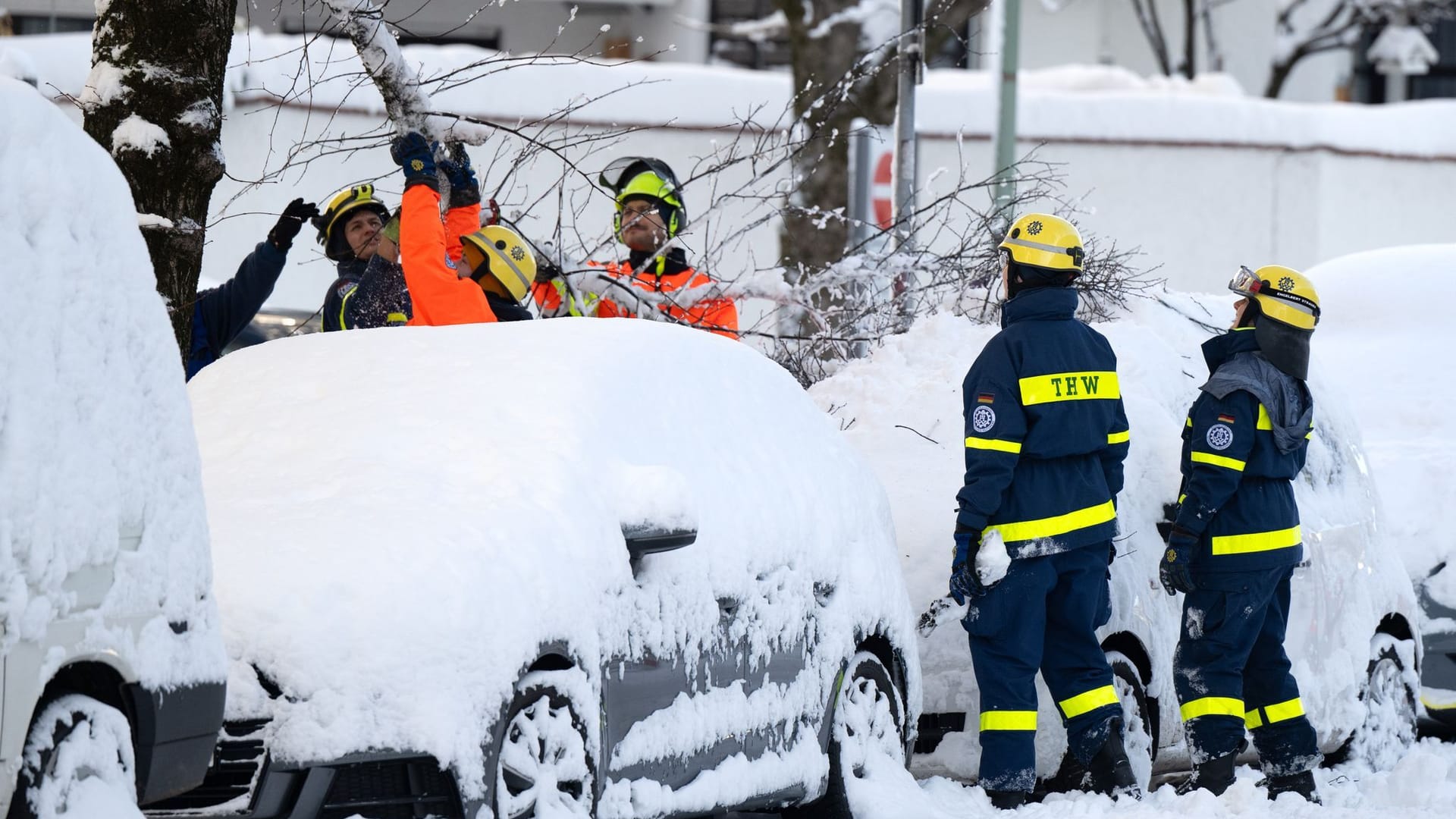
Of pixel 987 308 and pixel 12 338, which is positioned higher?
pixel 12 338

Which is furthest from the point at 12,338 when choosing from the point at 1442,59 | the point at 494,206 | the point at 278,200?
the point at 1442,59

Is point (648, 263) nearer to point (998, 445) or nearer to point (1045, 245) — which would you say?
point (1045, 245)

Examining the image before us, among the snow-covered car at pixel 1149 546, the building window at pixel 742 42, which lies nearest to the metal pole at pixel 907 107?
the snow-covered car at pixel 1149 546

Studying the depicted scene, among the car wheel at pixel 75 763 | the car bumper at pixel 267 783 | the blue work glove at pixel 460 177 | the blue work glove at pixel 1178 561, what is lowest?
the blue work glove at pixel 1178 561

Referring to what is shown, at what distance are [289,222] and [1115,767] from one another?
11.6 feet

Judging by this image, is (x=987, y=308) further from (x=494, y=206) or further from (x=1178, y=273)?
(x=1178, y=273)

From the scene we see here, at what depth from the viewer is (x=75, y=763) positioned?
3.79 meters

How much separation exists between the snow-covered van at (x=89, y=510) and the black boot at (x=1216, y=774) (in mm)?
4171

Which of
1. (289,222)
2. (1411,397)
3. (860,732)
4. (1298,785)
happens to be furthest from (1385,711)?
(289,222)

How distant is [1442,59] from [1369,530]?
31732 mm

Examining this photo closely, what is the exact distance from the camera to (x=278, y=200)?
1719 centimetres

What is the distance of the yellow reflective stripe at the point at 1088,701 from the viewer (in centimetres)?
682

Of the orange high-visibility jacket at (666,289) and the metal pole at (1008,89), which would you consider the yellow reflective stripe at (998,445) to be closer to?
the orange high-visibility jacket at (666,289)

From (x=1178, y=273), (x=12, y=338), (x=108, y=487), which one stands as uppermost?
(x=12, y=338)
